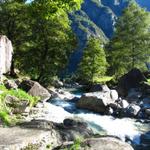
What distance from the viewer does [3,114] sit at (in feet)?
74.7

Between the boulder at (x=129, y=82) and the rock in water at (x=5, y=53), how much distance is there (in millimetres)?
14389

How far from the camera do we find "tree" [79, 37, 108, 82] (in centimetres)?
7288

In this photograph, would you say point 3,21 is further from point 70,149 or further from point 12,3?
point 70,149

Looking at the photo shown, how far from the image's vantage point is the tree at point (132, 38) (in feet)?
236

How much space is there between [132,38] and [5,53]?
92.7 ft

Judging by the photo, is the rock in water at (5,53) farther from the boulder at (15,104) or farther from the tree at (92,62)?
the tree at (92,62)

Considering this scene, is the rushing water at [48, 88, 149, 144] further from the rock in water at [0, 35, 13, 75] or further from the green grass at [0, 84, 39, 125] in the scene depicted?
the rock in water at [0, 35, 13, 75]

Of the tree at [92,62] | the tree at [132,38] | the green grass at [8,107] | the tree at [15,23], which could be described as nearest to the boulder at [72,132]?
the green grass at [8,107]

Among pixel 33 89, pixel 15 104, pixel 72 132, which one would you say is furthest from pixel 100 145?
pixel 33 89

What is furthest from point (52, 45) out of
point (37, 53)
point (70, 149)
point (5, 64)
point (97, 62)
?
point (70, 149)

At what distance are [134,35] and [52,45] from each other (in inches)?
994

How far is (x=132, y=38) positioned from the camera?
2817 inches

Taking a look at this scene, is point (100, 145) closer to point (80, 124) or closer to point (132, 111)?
point (80, 124)

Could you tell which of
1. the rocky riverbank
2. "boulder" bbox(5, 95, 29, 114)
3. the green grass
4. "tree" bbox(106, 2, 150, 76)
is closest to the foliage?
the rocky riverbank
